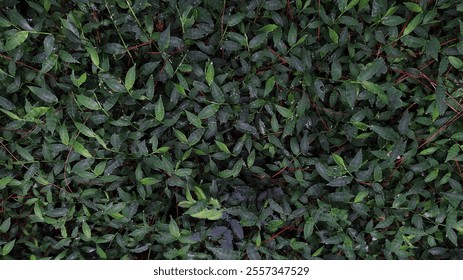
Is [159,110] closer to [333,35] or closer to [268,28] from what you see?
[268,28]

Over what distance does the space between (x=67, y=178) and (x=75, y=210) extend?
0.13 meters

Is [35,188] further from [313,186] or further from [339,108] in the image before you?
[339,108]

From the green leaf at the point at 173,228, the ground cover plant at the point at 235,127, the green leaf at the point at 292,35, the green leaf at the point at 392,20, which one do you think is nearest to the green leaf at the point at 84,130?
the ground cover plant at the point at 235,127

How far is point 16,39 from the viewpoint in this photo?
4.46ft

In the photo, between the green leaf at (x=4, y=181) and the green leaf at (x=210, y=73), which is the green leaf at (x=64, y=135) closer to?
the green leaf at (x=4, y=181)

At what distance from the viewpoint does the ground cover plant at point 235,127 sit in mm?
1438

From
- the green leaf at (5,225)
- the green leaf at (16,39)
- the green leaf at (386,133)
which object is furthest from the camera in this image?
the green leaf at (5,225)

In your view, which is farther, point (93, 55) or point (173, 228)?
point (173, 228)

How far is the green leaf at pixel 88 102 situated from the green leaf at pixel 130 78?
113 millimetres

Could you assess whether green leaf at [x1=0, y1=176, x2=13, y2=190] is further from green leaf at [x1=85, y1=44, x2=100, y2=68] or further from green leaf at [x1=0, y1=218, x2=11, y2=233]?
green leaf at [x1=85, y1=44, x2=100, y2=68]

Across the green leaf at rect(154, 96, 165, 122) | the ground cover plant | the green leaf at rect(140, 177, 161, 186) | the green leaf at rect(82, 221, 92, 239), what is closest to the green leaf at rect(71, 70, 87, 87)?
the ground cover plant

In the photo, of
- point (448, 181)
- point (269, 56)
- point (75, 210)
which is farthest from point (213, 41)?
point (448, 181)

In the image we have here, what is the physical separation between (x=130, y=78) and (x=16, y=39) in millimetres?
354

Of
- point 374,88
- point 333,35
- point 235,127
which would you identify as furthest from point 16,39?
point 374,88
